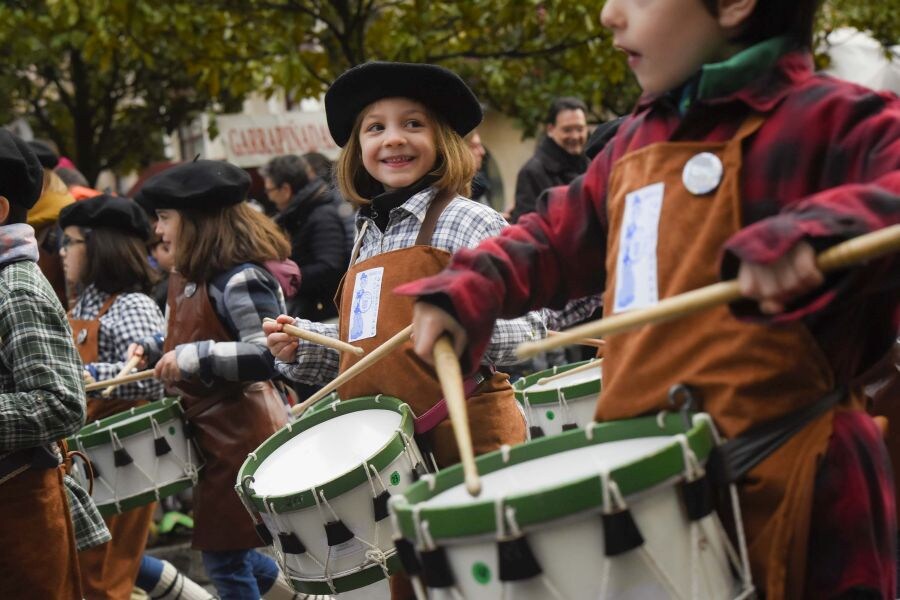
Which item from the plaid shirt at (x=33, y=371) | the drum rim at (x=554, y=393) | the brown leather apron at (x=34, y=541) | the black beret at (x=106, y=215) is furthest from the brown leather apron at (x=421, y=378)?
the black beret at (x=106, y=215)

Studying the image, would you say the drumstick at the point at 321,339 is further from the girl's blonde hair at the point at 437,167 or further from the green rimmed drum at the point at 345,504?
the girl's blonde hair at the point at 437,167

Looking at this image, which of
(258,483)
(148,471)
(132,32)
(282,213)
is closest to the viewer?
(258,483)

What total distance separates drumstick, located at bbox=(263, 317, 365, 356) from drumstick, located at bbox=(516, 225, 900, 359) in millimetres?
1600

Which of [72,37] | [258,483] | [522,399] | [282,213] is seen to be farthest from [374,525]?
[72,37]

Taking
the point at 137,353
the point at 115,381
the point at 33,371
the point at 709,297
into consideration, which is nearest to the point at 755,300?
the point at 709,297

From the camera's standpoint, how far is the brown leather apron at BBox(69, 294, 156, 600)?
18.2ft

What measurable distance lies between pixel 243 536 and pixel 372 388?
63.6 inches

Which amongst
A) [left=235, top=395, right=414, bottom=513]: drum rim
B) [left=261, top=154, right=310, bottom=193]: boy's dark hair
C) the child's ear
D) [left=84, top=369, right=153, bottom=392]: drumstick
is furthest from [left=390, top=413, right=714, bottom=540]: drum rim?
[left=261, top=154, right=310, bottom=193]: boy's dark hair

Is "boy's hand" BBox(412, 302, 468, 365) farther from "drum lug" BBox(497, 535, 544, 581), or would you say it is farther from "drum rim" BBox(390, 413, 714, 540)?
"drum lug" BBox(497, 535, 544, 581)

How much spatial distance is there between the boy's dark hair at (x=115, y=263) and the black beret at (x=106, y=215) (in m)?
0.04

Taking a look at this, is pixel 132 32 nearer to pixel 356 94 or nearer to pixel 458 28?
pixel 458 28

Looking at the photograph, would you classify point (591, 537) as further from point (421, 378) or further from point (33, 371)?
point (33, 371)

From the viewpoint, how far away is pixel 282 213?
896 cm

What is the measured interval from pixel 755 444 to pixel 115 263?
4.30m
